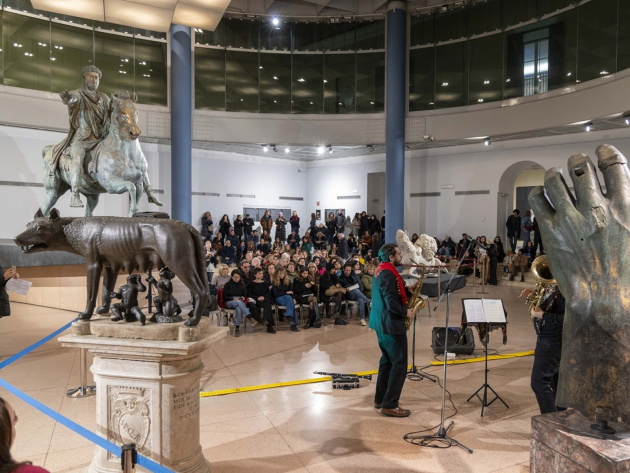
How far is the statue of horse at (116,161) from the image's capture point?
279 inches

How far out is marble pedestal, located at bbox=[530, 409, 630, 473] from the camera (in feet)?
4.93

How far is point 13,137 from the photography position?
1559cm

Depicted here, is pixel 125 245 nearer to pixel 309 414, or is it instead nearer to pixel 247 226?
pixel 309 414

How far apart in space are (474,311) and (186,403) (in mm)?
3450

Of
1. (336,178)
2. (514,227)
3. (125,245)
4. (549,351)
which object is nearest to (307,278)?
Result: (549,351)

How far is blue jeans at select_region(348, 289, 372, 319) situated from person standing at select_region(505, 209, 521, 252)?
963 cm

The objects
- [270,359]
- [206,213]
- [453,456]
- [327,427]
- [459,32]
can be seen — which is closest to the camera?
[453,456]

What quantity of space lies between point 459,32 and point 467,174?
5.19 meters

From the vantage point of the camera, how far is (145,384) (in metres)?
3.45

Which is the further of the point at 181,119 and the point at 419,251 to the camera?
the point at 181,119

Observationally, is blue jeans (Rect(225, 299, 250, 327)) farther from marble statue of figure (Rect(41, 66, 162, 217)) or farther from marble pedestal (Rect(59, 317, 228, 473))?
marble pedestal (Rect(59, 317, 228, 473))

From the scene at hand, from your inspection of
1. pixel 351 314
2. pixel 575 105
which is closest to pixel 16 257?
pixel 351 314

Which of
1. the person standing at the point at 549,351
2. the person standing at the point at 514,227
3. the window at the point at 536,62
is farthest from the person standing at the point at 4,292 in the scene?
the person standing at the point at 514,227

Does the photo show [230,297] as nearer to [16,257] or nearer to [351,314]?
[351,314]
